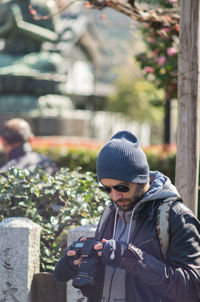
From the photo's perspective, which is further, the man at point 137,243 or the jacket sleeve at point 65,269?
the jacket sleeve at point 65,269

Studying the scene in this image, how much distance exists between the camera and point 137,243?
2.66m

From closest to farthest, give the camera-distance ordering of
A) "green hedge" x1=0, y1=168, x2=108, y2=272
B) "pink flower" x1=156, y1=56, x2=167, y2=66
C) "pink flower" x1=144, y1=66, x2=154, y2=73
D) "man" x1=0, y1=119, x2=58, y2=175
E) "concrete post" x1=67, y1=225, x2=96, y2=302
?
"concrete post" x1=67, y1=225, x2=96, y2=302, "green hedge" x1=0, y1=168, x2=108, y2=272, "man" x1=0, y1=119, x2=58, y2=175, "pink flower" x1=156, y1=56, x2=167, y2=66, "pink flower" x1=144, y1=66, x2=154, y2=73

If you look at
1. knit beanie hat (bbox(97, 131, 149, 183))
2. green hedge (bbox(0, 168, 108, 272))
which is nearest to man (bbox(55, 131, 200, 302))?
knit beanie hat (bbox(97, 131, 149, 183))

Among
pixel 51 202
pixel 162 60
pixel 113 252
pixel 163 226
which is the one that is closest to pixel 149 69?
pixel 162 60

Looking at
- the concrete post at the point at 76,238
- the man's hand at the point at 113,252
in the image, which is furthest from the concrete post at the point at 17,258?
the man's hand at the point at 113,252

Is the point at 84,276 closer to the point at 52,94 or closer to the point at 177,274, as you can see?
the point at 177,274

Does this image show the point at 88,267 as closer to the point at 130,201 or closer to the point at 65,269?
the point at 65,269

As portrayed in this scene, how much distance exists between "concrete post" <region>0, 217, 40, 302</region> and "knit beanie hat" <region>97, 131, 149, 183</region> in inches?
55.5

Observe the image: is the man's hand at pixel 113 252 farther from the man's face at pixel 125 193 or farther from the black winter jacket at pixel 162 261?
the man's face at pixel 125 193

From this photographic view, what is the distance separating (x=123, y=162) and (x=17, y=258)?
1586 millimetres

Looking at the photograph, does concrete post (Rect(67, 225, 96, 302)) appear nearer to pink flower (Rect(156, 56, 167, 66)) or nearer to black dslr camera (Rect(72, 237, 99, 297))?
black dslr camera (Rect(72, 237, 99, 297))

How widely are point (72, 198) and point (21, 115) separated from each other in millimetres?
11533

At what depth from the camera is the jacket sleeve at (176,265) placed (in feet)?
8.34

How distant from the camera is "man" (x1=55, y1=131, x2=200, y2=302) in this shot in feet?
8.36
